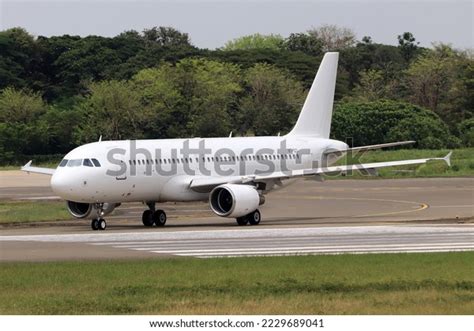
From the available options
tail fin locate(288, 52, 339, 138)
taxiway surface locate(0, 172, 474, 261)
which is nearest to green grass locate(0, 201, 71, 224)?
taxiway surface locate(0, 172, 474, 261)

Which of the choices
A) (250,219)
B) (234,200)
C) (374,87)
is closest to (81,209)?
(234,200)

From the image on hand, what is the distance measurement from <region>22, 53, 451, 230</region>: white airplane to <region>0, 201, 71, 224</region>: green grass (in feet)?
7.45

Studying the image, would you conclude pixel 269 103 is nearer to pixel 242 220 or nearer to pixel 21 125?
pixel 21 125

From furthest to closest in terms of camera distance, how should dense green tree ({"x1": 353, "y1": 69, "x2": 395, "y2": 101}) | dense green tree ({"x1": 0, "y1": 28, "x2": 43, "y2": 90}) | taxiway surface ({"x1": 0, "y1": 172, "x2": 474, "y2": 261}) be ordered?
dense green tree ({"x1": 353, "y1": 69, "x2": 395, "y2": 101}) < dense green tree ({"x1": 0, "y1": 28, "x2": 43, "y2": 90}) < taxiway surface ({"x1": 0, "y1": 172, "x2": 474, "y2": 261})

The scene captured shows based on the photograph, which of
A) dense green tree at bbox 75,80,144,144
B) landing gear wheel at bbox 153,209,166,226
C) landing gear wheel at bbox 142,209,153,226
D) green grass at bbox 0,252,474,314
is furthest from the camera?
dense green tree at bbox 75,80,144,144

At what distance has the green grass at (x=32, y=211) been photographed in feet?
152

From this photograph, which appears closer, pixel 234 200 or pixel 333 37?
pixel 234 200

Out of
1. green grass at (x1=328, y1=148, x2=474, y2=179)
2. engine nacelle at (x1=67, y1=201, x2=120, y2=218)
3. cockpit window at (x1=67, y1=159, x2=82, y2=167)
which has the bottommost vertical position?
engine nacelle at (x1=67, y1=201, x2=120, y2=218)

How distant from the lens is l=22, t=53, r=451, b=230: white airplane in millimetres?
41094

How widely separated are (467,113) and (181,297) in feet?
294

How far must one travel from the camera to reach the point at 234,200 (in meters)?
41.6

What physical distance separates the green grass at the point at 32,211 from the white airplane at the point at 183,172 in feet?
7.45

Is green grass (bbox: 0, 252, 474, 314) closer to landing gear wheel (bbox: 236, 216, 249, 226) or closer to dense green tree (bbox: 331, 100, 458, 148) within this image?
landing gear wheel (bbox: 236, 216, 249, 226)

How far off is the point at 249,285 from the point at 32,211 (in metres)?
28.1
